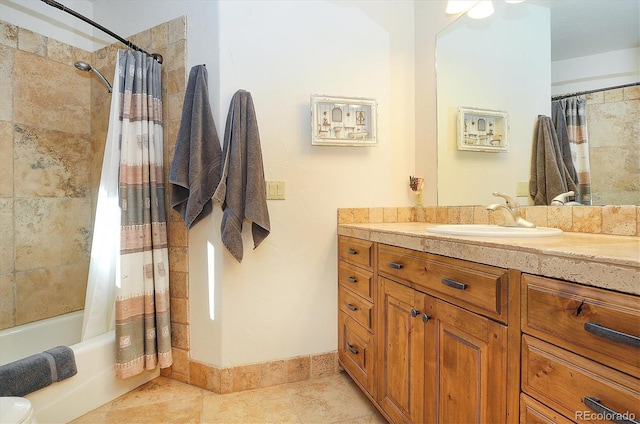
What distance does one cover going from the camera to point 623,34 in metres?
1.03

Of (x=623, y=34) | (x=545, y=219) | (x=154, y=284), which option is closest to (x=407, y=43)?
(x=623, y=34)

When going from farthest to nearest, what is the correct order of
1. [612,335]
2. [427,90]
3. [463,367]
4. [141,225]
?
1. [427,90]
2. [141,225]
3. [463,367]
4. [612,335]

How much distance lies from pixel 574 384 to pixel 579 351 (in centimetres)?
7

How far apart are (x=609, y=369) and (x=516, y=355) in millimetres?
203

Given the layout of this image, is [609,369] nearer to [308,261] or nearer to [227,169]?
[308,261]

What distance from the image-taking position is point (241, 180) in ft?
5.24

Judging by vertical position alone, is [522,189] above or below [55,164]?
below

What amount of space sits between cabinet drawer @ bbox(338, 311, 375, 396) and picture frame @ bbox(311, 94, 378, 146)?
3.47 ft

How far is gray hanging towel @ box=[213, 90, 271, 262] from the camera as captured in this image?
156 cm

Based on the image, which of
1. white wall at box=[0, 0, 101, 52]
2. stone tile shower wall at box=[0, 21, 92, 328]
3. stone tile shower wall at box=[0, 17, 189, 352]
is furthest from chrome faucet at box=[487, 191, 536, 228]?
white wall at box=[0, 0, 101, 52]

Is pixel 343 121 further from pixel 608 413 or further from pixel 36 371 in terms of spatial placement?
pixel 36 371

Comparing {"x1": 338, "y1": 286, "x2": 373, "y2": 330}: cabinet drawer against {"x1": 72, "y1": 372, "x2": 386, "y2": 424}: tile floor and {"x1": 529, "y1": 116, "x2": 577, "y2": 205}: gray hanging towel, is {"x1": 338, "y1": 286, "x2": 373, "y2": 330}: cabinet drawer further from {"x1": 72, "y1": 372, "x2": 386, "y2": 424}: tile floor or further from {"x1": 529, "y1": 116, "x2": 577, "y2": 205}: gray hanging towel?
{"x1": 529, "y1": 116, "x2": 577, "y2": 205}: gray hanging towel

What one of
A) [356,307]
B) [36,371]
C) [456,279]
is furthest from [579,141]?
[36,371]

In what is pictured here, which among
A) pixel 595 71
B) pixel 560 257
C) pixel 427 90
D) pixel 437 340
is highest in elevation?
pixel 427 90
